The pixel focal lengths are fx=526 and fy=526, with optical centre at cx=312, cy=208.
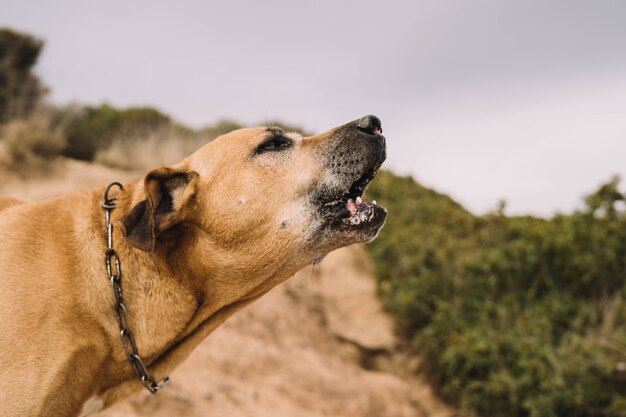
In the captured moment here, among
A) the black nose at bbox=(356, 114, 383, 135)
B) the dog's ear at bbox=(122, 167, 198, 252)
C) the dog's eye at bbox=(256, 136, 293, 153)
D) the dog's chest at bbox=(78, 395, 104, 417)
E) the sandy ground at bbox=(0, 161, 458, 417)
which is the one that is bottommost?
the sandy ground at bbox=(0, 161, 458, 417)

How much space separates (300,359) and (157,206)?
4.58 meters

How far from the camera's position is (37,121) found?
10594mm

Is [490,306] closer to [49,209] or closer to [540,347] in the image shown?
[540,347]

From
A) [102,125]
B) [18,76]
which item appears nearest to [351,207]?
[18,76]

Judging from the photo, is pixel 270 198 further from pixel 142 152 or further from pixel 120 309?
pixel 142 152

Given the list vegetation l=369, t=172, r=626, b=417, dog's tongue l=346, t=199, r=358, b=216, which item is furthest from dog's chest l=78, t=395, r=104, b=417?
vegetation l=369, t=172, r=626, b=417

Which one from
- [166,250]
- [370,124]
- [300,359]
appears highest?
[370,124]

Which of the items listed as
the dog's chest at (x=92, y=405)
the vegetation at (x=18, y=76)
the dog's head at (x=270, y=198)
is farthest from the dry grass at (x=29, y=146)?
the dog's chest at (x=92, y=405)

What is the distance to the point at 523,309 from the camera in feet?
25.9

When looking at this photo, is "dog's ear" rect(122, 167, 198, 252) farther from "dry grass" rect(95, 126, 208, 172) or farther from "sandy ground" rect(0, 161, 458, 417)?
"dry grass" rect(95, 126, 208, 172)

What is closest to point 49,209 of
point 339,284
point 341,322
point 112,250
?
point 112,250

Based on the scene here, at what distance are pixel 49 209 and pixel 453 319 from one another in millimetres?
6053

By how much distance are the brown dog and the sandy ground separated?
Answer: 677mm

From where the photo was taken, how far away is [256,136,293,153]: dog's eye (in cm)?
363
